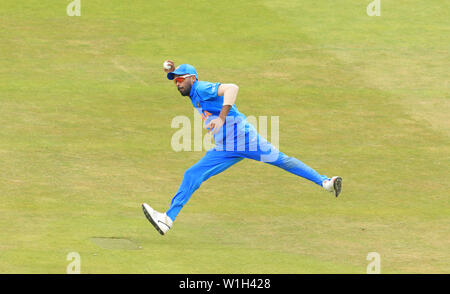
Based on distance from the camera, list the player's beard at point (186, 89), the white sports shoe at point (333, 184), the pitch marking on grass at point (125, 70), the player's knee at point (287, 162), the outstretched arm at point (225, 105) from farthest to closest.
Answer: the pitch marking on grass at point (125, 70) < the white sports shoe at point (333, 184) < the player's knee at point (287, 162) < the player's beard at point (186, 89) < the outstretched arm at point (225, 105)

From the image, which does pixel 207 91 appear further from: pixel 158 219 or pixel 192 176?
pixel 158 219

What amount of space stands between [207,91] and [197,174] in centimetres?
111

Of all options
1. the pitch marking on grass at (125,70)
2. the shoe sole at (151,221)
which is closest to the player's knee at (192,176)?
the shoe sole at (151,221)

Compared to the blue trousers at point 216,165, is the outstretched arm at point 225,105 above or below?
above

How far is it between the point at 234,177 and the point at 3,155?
376 cm

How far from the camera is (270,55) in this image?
20.2 metres

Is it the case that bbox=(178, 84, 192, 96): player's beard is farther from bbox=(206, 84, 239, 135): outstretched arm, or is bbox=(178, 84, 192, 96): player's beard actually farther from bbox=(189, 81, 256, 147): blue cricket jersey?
bbox=(206, 84, 239, 135): outstretched arm

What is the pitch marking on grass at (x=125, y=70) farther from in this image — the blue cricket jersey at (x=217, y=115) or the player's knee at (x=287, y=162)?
the player's knee at (x=287, y=162)

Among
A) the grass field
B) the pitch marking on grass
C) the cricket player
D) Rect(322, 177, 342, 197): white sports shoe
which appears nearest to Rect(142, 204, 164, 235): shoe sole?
the cricket player

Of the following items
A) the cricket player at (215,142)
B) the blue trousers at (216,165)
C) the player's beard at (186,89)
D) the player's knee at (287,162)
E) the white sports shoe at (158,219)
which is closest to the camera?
the white sports shoe at (158,219)

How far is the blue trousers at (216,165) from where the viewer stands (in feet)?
42.3

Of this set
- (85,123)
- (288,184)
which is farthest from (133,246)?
(85,123)

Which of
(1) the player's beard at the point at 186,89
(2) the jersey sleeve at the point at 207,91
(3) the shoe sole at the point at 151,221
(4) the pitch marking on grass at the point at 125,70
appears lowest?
(3) the shoe sole at the point at 151,221

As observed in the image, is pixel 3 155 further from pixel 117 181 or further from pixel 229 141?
pixel 229 141
